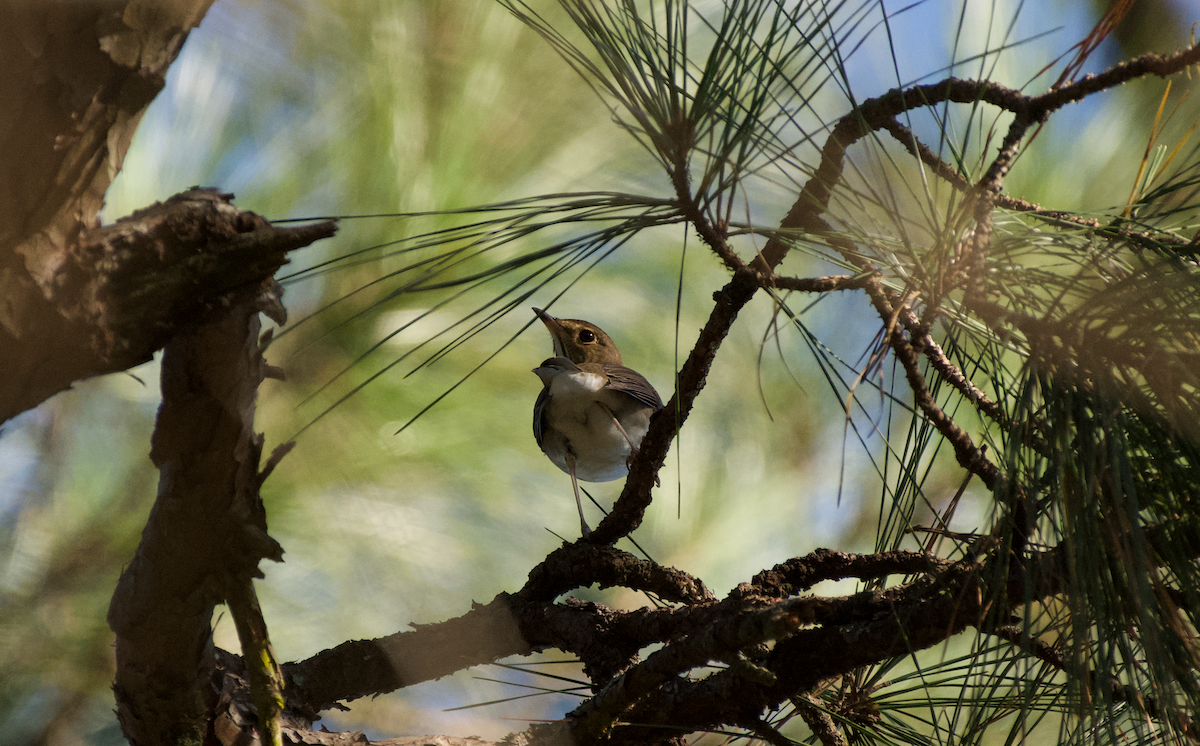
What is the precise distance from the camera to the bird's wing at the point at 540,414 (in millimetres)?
1524

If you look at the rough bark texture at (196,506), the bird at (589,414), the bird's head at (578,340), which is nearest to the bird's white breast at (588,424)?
the bird at (589,414)

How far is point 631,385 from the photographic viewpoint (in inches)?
61.2

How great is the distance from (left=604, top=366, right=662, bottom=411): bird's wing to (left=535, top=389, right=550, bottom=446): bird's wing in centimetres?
11

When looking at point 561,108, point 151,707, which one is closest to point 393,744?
point 151,707

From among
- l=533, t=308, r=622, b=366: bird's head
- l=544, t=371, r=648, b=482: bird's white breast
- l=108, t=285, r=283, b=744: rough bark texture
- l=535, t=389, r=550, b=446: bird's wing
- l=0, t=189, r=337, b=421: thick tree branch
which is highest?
l=533, t=308, r=622, b=366: bird's head

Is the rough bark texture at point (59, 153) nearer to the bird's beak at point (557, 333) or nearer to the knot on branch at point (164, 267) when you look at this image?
the knot on branch at point (164, 267)

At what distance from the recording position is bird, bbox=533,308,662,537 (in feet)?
4.82

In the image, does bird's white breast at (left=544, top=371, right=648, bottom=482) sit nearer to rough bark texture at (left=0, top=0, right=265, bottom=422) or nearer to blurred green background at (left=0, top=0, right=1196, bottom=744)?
blurred green background at (left=0, top=0, right=1196, bottom=744)

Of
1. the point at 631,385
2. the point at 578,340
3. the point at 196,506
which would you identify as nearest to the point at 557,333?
the point at 578,340

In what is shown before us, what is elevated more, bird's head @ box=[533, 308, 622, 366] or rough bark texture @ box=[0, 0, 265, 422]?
bird's head @ box=[533, 308, 622, 366]

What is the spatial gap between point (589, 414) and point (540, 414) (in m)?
0.09

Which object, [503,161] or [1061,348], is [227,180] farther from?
[1061,348]

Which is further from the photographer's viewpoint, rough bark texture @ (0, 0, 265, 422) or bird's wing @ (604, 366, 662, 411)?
bird's wing @ (604, 366, 662, 411)

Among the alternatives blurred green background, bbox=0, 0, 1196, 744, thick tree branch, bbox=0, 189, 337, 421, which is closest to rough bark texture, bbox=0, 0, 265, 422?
thick tree branch, bbox=0, 189, 337, 421
